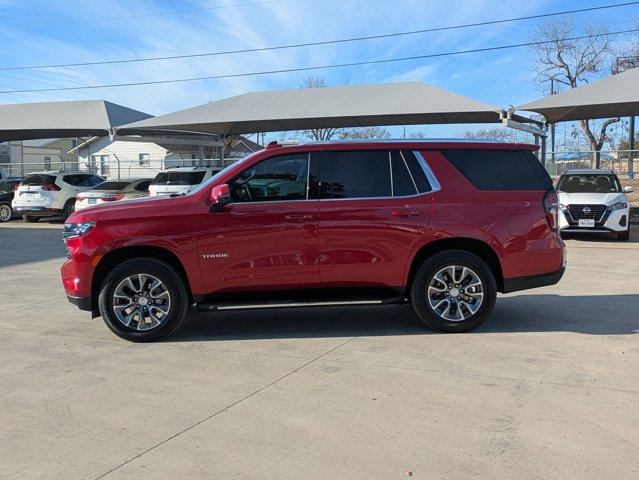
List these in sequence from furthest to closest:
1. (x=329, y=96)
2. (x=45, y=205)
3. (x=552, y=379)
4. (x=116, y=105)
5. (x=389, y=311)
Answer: (x=116, y=105) < (x=329, y=96) < (x=45, y=205) < (x=389, y=311) < (x=552, y=379)

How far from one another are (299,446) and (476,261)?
3.10 meters

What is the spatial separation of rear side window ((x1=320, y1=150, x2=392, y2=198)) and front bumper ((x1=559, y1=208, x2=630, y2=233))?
9275 mm

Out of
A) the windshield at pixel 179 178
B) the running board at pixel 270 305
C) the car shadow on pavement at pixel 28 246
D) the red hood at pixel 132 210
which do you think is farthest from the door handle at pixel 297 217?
the windshield at pixel 179 178

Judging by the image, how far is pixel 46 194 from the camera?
20.3m

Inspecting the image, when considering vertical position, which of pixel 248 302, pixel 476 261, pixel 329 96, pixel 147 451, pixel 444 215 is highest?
pixel 329 96

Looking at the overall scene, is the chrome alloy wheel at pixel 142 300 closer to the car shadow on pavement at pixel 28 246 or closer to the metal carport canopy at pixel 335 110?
the car shadow on pavement at pixel 28 246

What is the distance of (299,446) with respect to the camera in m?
3.64

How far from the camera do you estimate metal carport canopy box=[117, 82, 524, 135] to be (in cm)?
2028

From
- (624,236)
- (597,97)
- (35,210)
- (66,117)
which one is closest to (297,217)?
(624,236)

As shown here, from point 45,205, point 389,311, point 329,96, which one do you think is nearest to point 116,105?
point 45,205

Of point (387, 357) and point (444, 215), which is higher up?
point (444, 215)

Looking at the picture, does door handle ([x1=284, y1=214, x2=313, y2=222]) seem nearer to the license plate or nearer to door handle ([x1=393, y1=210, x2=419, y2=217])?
door handle ([x1=393, y1=210, x2=419, y2=217])

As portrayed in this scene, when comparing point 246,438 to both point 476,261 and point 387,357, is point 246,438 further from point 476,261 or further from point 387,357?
point 476,261

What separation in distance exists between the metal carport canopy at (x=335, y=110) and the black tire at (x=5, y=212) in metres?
5.17
